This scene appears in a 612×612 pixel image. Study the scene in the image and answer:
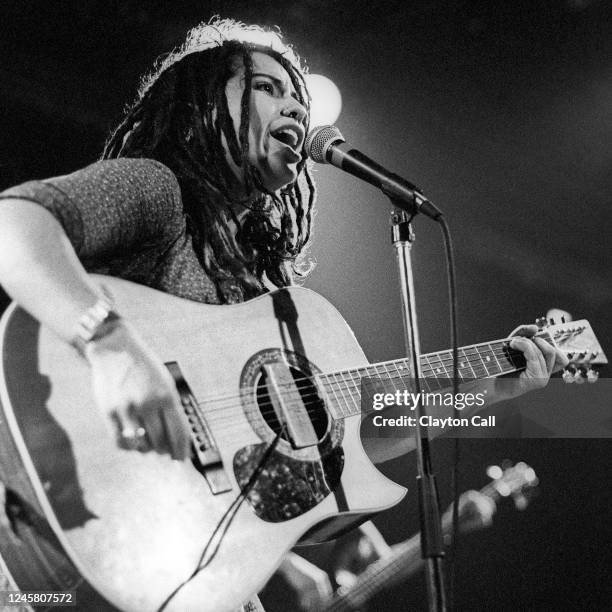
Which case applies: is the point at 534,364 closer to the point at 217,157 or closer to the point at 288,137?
the point at 288,137

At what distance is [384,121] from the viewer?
195 centimetres

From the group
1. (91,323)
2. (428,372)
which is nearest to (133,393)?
(91,323)

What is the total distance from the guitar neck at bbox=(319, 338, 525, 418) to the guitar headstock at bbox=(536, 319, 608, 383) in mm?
134

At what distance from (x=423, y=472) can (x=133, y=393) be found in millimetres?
519

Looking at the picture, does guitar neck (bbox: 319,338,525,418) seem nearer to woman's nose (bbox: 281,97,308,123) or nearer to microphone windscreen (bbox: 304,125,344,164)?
microphone windscreen (bbox: 304,125,344,164)

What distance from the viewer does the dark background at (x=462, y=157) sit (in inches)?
60.9

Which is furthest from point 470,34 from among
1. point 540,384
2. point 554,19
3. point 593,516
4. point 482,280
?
point 593,516

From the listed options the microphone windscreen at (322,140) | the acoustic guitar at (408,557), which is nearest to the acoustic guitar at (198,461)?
the acoustic guitar at (408,557)

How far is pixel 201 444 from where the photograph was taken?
41.9 inches

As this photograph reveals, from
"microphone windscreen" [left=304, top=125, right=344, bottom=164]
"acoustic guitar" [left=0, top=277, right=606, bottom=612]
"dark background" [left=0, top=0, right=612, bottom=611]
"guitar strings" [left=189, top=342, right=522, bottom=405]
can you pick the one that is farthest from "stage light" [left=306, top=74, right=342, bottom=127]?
"guitar strings" [left=189, top=342, right=522, bottom=405]

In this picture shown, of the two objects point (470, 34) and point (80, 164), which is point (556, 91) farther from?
point (80, 164)

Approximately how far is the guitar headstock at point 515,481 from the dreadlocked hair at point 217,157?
2.49 ft

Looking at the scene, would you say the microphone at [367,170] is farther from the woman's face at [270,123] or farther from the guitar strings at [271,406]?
the guitar strings at [271,406]

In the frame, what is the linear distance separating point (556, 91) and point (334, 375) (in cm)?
140
